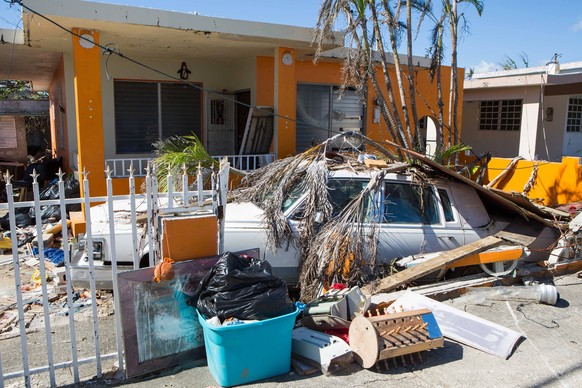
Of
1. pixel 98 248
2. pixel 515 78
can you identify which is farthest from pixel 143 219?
pixel 515 78

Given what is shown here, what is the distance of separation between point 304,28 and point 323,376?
7.18 metres

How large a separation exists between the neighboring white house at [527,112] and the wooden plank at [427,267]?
9.75 meters

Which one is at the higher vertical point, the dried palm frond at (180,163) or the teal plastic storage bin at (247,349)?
the dried palm frond at (180,163)

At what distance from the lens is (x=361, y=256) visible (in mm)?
5359

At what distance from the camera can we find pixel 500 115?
17.8 meters

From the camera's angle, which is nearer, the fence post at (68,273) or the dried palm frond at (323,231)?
the fence post at (68,273)

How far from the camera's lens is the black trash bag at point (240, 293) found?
12.0 feet

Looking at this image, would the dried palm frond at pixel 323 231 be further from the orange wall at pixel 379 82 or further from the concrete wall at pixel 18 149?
the concrete wall at pixel 18 149

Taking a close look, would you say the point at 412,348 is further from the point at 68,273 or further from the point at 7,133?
the point at 7,133

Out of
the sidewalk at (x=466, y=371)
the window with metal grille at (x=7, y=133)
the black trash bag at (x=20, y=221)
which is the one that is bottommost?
the sidewalk at (x=466, y=371)

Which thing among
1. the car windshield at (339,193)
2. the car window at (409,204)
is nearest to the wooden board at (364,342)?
the car windshield at (339,193)

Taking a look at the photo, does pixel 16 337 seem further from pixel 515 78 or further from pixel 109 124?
Result: pixel 515 78

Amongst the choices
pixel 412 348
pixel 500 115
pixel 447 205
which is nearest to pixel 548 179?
pixel 447 205

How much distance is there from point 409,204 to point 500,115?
13818 millimetres
